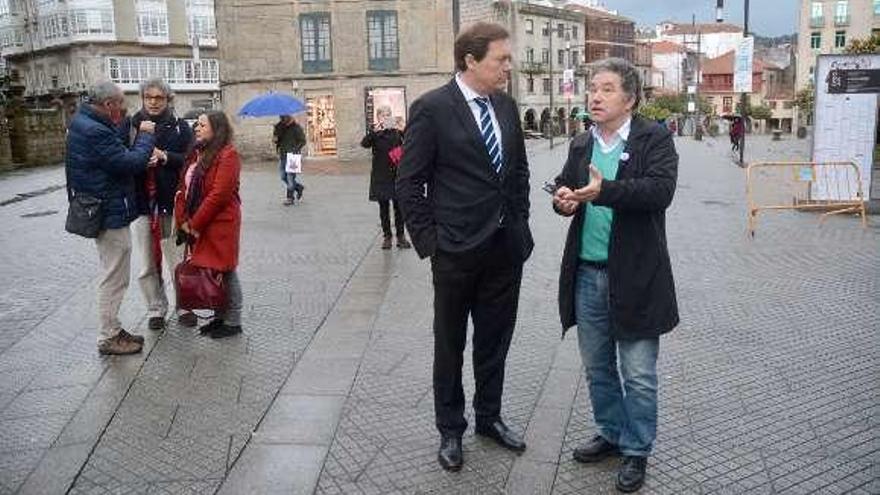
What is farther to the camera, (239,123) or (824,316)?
(239,123)

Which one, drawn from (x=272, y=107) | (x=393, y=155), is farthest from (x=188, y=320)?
(x=272, y=107)

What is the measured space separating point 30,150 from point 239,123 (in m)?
7.25

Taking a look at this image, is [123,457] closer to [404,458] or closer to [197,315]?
[404,458]

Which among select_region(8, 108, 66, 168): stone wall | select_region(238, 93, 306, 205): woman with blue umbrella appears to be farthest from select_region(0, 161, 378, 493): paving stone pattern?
select_region(8, 108, 66, 168): stone wall

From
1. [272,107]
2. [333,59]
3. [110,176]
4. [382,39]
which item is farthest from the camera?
[333,59]

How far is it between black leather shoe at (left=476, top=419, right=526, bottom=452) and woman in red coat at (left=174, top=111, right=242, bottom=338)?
262 cm

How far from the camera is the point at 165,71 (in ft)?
221

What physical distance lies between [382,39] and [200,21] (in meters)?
46.3

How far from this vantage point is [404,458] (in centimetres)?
417

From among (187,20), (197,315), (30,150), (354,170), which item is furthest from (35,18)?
(197,315)

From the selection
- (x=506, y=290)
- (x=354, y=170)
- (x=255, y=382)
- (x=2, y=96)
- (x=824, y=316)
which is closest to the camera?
(x=506, y=290)

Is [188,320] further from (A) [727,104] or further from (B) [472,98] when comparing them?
(A) [727,104]

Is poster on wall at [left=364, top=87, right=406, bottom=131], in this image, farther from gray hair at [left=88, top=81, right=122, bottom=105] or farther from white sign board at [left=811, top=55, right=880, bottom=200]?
gray hair at [left=88, top=81, right=122, bottom=105]

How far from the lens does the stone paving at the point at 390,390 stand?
3.99 m
